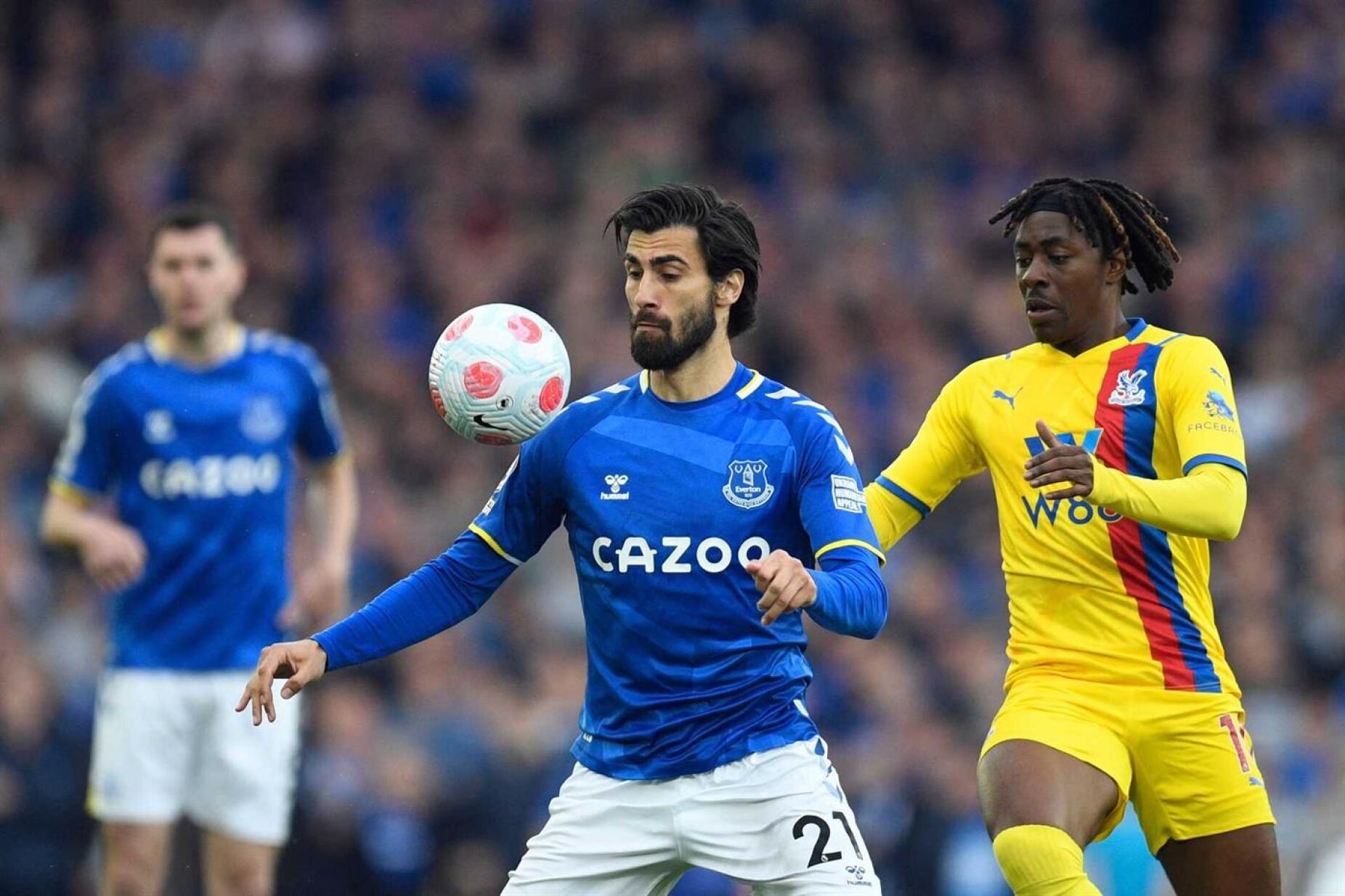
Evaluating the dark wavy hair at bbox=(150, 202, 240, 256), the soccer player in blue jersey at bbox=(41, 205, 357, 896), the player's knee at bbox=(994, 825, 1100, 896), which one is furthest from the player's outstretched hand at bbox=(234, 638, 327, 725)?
the dark wavy hair at bbox=(150, 202, 240, 256)

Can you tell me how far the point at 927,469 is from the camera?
20.7 ft

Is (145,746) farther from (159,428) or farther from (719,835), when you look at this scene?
(719,835)

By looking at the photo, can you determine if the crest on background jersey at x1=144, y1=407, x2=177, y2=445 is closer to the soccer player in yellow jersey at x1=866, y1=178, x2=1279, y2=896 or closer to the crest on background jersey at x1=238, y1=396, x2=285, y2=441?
the crest on background jersey at x1=238, y1=396, x2=285, y2=441

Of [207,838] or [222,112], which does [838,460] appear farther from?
[222,112]

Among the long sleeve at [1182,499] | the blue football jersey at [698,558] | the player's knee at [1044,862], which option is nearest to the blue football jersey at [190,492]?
the blue football jersey at [698,558]

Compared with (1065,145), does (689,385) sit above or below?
below

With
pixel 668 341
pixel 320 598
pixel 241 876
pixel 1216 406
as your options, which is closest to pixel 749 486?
pixel 668 341

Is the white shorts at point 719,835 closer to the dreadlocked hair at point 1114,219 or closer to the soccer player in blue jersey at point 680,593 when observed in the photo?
the soccer player in blue jersey at point 680,593

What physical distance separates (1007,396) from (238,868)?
395 centimetres

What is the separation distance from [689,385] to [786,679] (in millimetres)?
869

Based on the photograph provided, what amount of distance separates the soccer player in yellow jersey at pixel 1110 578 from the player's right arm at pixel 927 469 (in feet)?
0.20

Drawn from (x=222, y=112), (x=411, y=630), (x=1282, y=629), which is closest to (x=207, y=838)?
(x=411, y=630)

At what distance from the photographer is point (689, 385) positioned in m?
5.75

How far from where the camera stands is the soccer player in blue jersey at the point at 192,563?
8.26m
